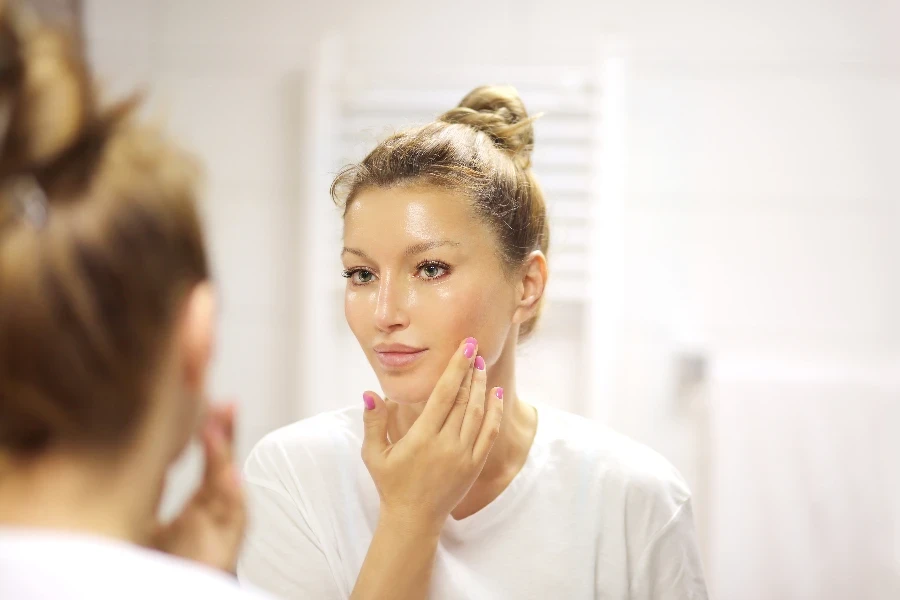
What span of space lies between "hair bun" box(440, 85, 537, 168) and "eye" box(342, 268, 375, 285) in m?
0.23

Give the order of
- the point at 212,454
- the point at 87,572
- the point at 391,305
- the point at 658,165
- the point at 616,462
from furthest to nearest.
Answer: the point at 658,165, the point at 616,462, the point at 391,305, the point at 212,454, the point at 87,572

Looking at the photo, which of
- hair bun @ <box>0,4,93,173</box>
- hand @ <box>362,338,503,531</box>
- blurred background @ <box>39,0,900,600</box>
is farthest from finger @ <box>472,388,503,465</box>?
blurred background @ <box>39,0,900,600</box>

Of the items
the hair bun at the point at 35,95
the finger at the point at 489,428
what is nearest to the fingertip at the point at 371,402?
the finger at the point at 489,428

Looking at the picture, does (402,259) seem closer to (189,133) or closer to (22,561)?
(22,561)

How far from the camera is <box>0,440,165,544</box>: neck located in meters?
0.44

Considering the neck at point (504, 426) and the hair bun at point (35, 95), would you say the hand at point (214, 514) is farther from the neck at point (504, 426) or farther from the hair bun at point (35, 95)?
the neck at point (504, 426)

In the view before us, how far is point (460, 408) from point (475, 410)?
2 centimetres

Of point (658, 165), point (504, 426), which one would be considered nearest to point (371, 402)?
point (504, 426)

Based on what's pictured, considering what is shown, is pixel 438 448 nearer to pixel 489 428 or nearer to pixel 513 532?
pixel 489 428

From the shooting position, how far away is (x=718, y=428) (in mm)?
1604

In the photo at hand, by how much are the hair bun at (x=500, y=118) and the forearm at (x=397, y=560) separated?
47 centimetres

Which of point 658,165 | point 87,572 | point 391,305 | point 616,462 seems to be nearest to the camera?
point 87,572

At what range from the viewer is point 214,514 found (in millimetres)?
616

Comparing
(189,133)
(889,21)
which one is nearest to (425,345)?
(189,133)
